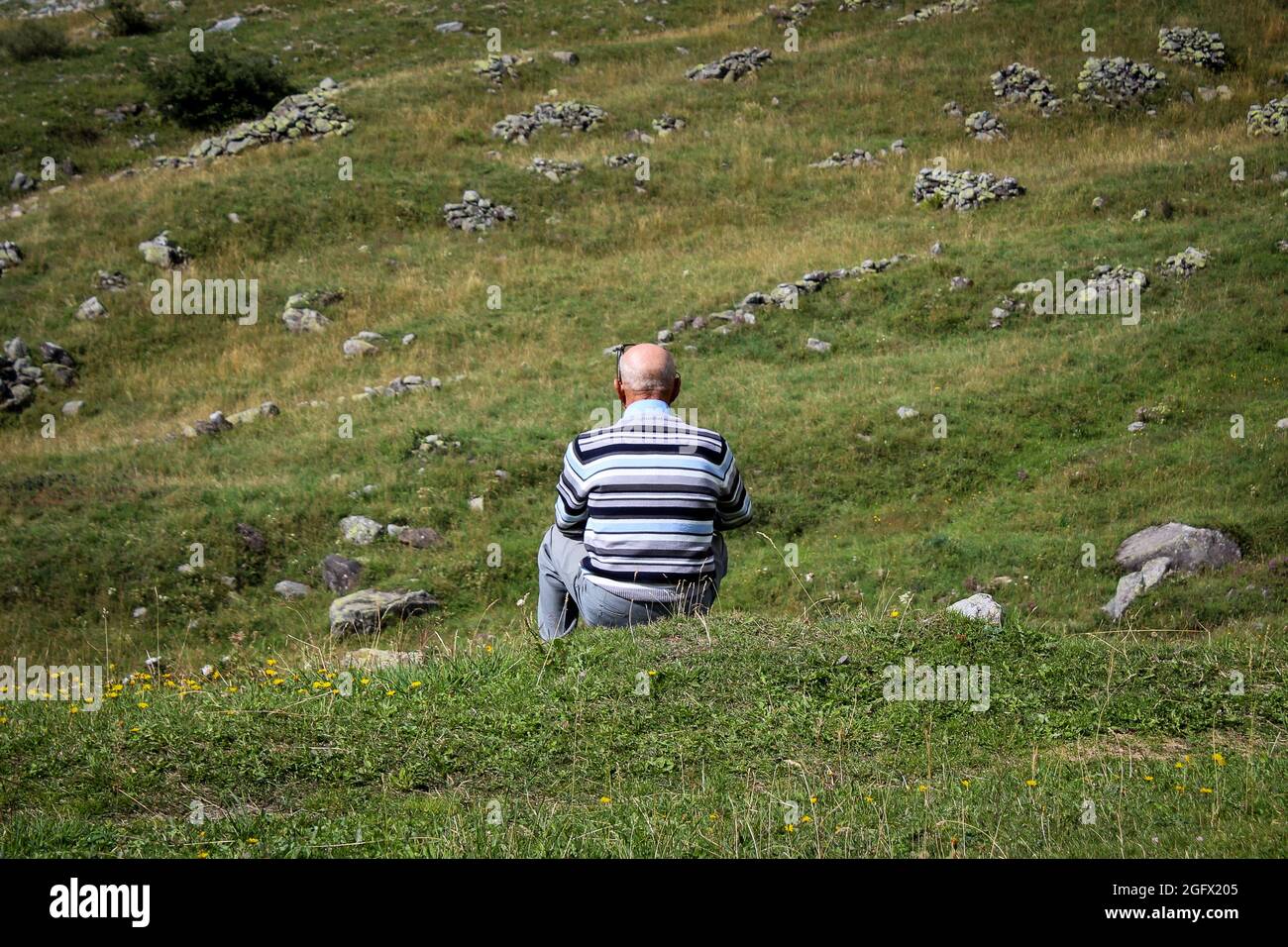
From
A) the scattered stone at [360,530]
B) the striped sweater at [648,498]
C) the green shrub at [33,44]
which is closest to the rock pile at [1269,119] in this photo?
the scattered stone at [360,530]

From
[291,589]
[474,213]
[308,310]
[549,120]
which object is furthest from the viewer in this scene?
[549,120]

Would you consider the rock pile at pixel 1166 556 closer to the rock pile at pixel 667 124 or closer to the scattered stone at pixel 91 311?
the scattered stone at pixel 91 311

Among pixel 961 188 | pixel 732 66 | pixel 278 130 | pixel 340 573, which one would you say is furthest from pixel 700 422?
pixel 732 66

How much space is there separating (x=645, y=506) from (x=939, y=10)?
38.6m

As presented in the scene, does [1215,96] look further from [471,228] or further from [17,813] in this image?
[17,813]

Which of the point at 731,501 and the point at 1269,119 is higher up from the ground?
the point at 1269,119

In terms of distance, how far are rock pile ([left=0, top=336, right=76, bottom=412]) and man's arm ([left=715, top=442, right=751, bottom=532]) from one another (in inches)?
717

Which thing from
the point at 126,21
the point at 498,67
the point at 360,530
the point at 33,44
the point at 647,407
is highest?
the point at 126,21

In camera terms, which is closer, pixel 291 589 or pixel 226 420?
pixel 291 589

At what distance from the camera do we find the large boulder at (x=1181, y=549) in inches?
492

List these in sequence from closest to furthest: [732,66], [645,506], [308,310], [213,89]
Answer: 1. [645,506]
2. [308,310]
3. [213,89]
4. [732,66]

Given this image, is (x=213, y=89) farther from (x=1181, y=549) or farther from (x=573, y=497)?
(x=573, y=497)

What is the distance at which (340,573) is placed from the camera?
46.4ft

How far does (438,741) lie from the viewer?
19.2 ft
